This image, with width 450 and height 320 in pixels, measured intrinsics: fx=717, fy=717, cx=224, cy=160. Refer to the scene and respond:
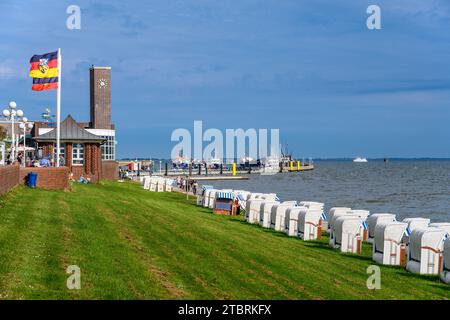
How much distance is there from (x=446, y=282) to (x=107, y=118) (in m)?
60.6

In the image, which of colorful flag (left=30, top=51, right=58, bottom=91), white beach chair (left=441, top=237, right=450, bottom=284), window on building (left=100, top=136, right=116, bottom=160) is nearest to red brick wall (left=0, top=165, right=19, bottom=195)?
colorful flag (left=30, top=51, right=58, bottom=91)

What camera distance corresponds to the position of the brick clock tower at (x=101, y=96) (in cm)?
7494

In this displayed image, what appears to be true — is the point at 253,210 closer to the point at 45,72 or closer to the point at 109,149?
the point at 45,72

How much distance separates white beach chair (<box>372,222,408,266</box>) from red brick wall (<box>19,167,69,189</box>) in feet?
53.1

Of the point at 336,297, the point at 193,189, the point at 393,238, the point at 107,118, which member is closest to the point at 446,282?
the point at 393,238

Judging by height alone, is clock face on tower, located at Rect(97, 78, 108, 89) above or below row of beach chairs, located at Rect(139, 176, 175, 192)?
above

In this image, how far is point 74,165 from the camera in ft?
168

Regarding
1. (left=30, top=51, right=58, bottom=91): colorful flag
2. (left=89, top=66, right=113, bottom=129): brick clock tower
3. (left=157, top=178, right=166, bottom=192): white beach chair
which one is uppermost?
(left=89, top=66, right=113, bottom=129): brick clock tower

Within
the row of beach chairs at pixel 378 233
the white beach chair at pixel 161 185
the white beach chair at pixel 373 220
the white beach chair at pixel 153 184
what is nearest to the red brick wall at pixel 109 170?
the white beach chair at pixel 153 184

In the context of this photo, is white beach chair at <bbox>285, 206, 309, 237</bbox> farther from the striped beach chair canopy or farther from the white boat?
the white boat

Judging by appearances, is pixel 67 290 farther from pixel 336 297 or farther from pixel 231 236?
pixel 231 236

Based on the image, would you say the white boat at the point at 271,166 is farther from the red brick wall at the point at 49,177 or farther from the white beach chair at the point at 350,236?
the white beach chair at the point at 350,236

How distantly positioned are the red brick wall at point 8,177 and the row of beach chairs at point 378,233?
11.0 metres

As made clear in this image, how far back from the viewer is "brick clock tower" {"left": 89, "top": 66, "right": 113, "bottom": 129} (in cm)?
7494
